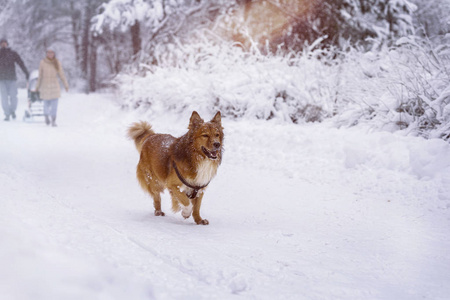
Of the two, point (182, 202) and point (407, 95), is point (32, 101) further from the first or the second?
point (407, 95)

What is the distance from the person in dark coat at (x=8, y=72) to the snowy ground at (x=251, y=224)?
5139 mm

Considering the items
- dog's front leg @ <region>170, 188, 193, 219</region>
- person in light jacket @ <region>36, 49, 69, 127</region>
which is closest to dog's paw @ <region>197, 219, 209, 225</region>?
dog's front leg @ <region>170, 188, 193, 219</region>

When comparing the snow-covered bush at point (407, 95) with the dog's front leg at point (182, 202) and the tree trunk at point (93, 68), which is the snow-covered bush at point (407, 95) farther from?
the tree trunk at point (93, 68)

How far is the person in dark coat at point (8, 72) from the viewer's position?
40.7 feet

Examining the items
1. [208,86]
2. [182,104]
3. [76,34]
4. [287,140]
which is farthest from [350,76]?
[76,34]

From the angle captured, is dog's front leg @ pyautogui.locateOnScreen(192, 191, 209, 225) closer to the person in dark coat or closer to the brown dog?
the brown dog

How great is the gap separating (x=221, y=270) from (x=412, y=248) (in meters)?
1.90

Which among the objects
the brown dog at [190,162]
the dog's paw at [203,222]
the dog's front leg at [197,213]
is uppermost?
the brown dog at [190,162]

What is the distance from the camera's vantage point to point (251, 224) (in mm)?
4246

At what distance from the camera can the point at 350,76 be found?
8.68 meters

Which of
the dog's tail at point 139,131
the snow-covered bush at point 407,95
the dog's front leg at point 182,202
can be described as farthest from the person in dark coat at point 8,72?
the dog's front leg at point 182,202

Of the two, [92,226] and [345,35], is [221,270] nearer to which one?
[92,226]

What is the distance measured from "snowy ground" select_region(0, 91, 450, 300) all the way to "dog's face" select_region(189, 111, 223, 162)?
77 centimetres

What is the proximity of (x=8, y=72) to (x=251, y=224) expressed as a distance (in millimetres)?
11360
